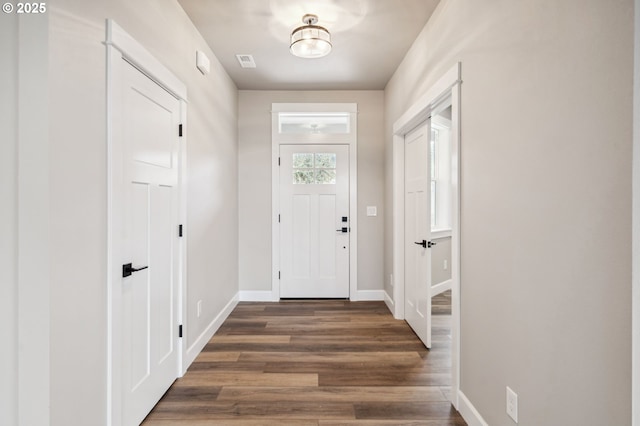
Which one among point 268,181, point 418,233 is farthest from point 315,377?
point 268,181

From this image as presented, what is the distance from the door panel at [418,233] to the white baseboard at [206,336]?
A: 6.37ft

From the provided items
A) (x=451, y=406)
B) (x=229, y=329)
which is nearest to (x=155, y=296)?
(x=229, y=329)

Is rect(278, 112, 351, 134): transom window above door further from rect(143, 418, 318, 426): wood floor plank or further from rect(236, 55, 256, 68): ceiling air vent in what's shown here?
rect(143, 418, 318, 426): wood floor plank

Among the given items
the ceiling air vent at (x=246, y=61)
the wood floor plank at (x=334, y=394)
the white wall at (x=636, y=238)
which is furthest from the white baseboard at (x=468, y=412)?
the ceiling air vent at (x=246, y=61)

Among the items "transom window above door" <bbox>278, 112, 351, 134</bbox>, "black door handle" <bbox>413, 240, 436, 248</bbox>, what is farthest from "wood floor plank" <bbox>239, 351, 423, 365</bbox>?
"transom window above door" <bbox>278, 112, 351, 134</bbox>

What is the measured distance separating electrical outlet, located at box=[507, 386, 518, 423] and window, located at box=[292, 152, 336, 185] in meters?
3.07

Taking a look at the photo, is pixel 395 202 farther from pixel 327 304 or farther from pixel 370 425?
pixel 370 425

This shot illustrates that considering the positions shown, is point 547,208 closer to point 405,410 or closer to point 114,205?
point 405,410

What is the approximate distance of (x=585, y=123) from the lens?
1070 millimetres

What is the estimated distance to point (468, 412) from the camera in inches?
73.5

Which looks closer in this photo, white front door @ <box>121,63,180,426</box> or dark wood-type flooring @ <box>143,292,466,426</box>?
white front door @ <box>121,63,180,426</box>

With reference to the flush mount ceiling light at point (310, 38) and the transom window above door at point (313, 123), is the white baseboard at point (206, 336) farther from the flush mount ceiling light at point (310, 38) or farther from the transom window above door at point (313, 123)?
the flush mount ceiling light at point (310, 38)

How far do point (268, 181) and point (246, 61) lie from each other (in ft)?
4.76

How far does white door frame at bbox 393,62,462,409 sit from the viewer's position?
2.02m
